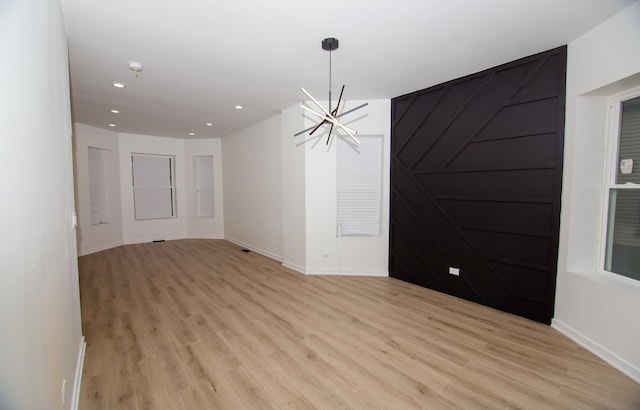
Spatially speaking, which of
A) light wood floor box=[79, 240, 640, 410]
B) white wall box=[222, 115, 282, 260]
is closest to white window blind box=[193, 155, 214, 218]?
white wall box=[222, 115, 282, 260]

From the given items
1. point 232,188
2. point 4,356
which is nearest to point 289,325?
point 4,356

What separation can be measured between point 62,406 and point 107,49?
2.96 metres

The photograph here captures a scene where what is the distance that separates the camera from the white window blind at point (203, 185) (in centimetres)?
742

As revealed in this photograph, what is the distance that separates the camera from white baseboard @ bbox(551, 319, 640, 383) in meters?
2.00

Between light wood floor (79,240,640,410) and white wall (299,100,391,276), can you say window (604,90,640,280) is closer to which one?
light wood floor (79,240,640,410)

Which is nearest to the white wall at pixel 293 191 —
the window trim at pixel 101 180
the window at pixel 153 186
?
the window at pixel 153 186

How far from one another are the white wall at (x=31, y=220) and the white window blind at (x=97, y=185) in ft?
17.7

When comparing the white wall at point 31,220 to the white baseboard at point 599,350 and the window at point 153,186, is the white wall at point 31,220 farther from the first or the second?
the window at point 153,186

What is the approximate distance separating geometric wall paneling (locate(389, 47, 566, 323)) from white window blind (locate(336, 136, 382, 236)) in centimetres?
28

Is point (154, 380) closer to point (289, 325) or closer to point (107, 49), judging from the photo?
point (289, 325)

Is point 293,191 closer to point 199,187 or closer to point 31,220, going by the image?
point 31,220

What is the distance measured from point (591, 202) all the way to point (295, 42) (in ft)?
10.5

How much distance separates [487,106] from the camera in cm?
313

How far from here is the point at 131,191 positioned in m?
6.62
